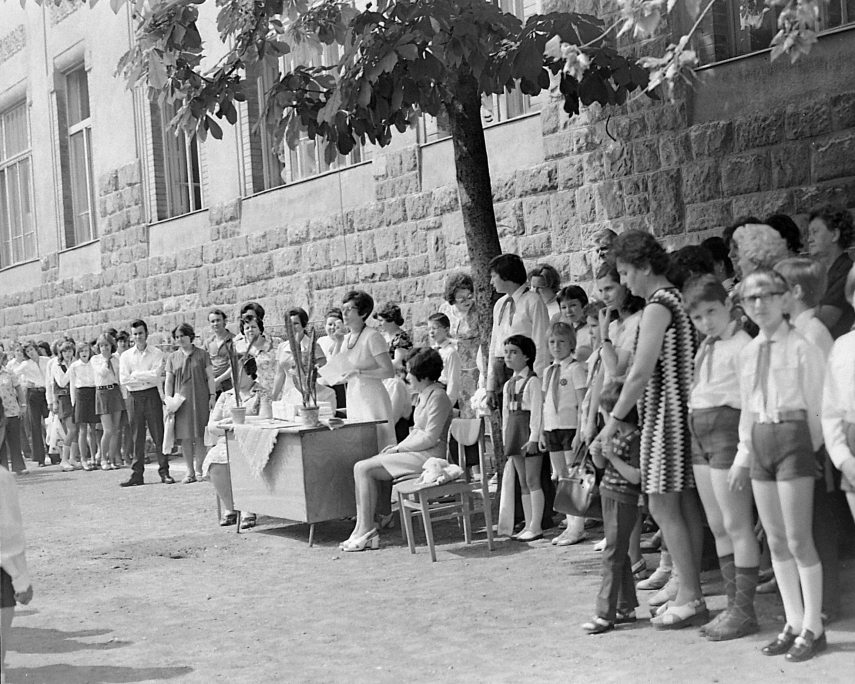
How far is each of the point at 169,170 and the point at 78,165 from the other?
360 cm

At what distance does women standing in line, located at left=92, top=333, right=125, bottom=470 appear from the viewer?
1588 cm

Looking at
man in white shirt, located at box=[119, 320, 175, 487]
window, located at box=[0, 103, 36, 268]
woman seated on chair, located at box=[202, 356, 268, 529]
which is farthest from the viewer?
window, located at box=[0, 103, 36, 268]

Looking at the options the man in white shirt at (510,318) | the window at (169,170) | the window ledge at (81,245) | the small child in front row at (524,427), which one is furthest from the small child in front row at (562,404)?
the window ledge at (81,245)

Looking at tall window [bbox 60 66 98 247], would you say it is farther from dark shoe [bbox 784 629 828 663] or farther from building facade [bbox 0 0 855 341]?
dark shoe [bbox 784 629 828 663]

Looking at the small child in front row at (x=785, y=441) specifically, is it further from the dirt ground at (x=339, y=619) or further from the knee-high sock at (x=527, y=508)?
the knee-high sock at (x=527, y=508)

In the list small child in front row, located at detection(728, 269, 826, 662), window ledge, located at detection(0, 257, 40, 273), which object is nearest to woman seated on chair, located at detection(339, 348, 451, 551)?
small child in front row, located at detection(728, 269, 826, 662)

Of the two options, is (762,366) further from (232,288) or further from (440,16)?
(232,288)

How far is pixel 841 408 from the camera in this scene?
15.2 feet

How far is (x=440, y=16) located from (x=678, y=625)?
3952 millimetres

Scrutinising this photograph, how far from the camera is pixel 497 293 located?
9328 millimetres

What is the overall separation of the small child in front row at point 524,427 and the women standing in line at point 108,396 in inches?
340

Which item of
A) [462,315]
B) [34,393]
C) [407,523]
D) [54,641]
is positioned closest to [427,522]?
[407,523]

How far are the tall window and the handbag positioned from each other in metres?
15.5

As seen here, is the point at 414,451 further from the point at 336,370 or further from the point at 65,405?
the point at 65,405
